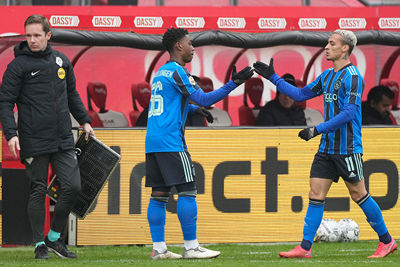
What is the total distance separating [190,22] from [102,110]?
153 centimetres

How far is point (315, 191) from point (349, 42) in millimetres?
1228

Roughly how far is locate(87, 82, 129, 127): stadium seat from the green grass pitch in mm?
2330

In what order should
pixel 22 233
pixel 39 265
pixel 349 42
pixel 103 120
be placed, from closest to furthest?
pixel 39 265 → pixel 349 42 → pixel 22 233 → pixel 103 120

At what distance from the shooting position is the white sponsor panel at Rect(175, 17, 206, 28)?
10345 millimetres

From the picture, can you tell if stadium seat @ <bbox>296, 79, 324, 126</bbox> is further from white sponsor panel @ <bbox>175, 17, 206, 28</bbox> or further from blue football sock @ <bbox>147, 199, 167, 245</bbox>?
blue football sock @ <bbox>147, 199, 167, 245</bbox>

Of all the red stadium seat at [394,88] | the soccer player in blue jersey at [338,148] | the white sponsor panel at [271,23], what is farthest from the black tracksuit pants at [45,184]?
the red stadium seat at [394,88]

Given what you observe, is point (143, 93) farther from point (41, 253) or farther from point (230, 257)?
point (41, 253)

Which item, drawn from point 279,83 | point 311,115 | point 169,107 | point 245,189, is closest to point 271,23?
point 311,115

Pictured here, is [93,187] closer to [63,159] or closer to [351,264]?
[63,159]

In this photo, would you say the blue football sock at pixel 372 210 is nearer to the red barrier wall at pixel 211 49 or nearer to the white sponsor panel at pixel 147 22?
the red barrier wall at pixel 211 49

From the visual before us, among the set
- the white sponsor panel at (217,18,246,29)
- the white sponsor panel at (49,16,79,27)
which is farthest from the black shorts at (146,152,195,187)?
the white sponsor panel at (217,18,246,29)

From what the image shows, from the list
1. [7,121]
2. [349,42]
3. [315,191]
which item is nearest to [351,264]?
[315,191]

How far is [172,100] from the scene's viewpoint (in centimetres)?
735

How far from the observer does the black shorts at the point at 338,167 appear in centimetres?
741
